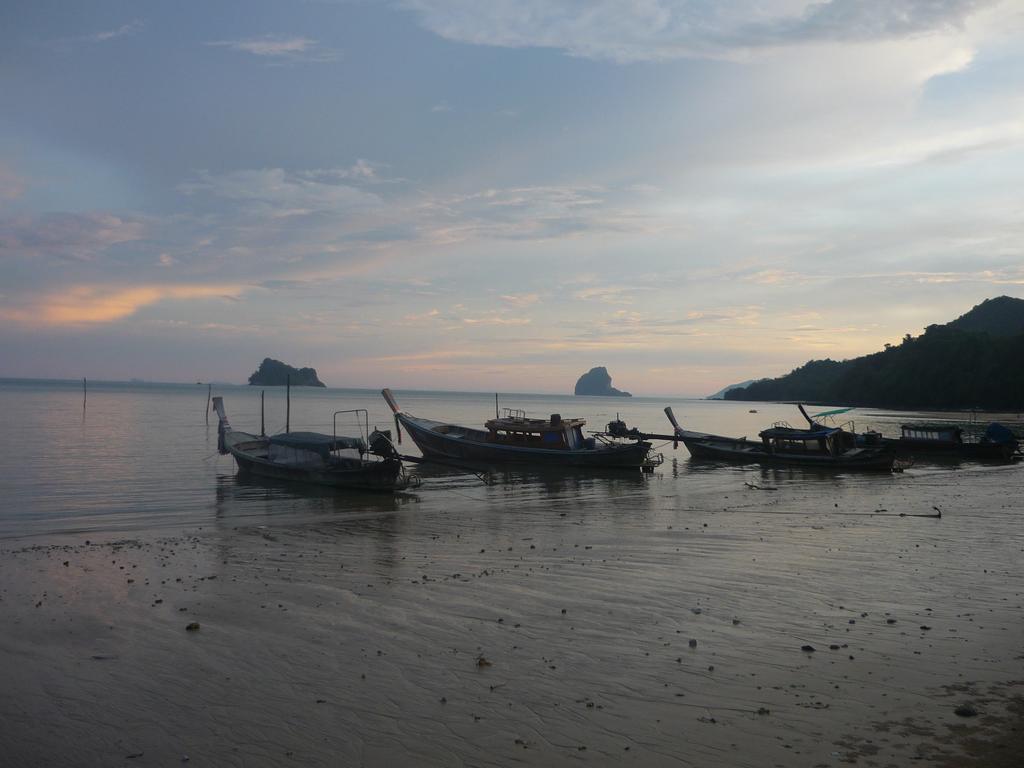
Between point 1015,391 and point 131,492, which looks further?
point 1015,391

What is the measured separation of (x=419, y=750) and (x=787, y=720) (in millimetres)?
3820

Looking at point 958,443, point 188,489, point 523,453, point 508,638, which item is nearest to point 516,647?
point 508,638

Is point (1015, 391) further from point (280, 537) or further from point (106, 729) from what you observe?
point (106, 729)

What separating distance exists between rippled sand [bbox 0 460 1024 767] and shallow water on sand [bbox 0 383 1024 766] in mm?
44

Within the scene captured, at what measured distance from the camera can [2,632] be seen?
11.1 metres

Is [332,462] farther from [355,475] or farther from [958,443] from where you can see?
[958,443]

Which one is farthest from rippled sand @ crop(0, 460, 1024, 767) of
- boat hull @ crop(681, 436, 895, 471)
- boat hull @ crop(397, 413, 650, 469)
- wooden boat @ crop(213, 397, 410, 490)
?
boat hull @ crop(397, 413, 650, 469)

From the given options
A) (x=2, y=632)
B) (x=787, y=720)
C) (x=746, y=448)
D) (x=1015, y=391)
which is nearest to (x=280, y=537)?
(x=2, y=632)

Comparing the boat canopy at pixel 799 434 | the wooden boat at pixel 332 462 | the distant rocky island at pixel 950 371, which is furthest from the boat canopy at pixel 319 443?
the distant rocky island at pixel 950 371

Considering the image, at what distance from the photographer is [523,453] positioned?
1673 inches

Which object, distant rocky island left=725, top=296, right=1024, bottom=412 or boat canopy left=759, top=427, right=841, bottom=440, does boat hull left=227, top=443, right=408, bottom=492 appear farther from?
distant rocky island left=725, top=296, right=1024, bottom=412

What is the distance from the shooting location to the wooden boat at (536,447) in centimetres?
4156

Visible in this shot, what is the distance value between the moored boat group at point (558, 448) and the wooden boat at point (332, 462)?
5cm

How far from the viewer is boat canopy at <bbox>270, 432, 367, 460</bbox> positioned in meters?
31.8
